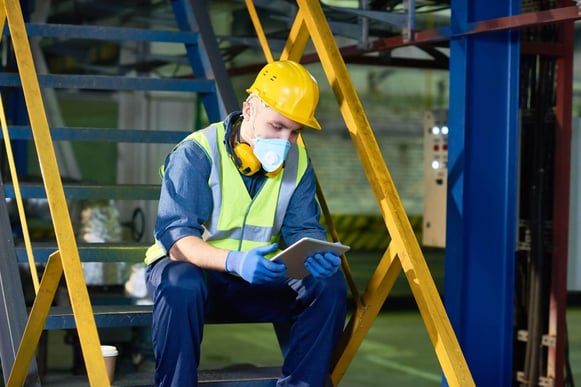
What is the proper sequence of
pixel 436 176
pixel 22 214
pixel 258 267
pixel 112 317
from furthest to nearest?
pixel 436 176, pixel 22 214, pixel 112 317, pixel 258 267

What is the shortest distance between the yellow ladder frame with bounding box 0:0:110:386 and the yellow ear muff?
2.42ft

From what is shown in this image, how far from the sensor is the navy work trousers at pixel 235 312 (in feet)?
12.6

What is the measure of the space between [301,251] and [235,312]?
62cm

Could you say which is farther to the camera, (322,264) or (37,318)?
(37,318)

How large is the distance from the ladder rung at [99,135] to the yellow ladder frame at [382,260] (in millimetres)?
1096

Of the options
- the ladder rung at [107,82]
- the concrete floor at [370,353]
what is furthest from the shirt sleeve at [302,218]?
the concrete floor at [370,353]

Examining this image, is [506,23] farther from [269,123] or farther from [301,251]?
[301,251]

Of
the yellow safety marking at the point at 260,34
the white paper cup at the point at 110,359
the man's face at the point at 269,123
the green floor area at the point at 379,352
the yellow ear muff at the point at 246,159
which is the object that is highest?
the yellow safety marking at the point at 260,34

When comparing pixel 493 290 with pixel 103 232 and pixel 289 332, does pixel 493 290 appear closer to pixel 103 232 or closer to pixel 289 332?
pixel 289 332

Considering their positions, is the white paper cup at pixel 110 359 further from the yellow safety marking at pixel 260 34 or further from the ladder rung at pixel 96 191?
the yellow safety marking at pixel 260 34

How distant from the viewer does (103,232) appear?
9.26 metres

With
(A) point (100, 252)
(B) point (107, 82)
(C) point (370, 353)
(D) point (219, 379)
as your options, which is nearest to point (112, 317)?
(A) point (100, 252)

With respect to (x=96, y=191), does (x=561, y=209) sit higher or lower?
lower

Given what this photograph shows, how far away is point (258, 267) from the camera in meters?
3.76
